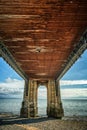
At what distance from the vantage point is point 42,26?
11953 millimetres

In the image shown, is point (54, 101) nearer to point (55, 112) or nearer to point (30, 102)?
point (55, 112)

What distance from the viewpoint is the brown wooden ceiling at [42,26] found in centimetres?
949

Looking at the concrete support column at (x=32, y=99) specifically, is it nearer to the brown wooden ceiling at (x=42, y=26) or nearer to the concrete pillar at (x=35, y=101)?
the concrete pillar at (x=35, y=101)

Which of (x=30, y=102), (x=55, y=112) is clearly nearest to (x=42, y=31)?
(x=30, y=102)

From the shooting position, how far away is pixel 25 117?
32.8 metres

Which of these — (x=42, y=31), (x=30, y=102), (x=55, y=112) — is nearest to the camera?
(x=42, y=31)

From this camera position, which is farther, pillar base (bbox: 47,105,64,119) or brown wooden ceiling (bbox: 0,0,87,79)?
pillar base (bbox: 47,105,64,119)

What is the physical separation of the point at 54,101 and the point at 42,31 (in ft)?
72.9

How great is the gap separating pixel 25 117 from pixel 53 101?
5125mm

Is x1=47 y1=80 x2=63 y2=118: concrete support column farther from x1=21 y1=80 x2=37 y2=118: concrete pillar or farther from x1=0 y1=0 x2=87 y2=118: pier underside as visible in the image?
x1=0 y1=0 x2=87 y2=118: pier underside

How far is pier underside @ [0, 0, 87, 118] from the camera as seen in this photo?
9609mm

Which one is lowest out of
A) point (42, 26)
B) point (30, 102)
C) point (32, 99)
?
point (30, 102)

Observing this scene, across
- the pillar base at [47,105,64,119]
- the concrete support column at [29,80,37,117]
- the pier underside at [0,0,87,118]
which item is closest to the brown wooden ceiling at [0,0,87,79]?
the pier underside at [0,0,87,118]

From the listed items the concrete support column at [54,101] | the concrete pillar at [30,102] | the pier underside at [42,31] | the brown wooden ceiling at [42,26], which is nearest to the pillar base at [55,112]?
the concrete support column at [54,101]
